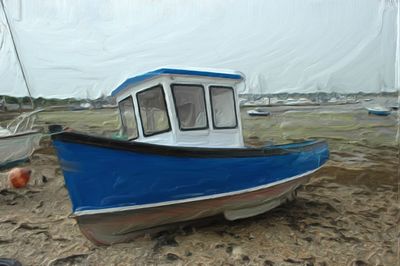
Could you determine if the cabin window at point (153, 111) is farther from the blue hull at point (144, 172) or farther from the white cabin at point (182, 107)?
the blue hull at point (144, 172)

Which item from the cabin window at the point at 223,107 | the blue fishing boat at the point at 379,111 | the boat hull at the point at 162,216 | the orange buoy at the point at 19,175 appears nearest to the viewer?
the boat hull at the point at 162,216

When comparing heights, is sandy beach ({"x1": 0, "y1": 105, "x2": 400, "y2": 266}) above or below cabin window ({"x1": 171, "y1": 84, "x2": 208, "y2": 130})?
below

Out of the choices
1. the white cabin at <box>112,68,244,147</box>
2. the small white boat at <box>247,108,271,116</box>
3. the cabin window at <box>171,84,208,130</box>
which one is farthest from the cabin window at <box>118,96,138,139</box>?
the small white boat at <box>247,108,271,116</box>

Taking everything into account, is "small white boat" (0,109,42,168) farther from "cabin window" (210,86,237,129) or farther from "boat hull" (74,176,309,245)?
"cabin window" (210,86,237,129)

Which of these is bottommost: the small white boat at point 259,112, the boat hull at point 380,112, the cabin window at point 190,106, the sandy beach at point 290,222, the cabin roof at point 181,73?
the sandy beach at point 290,222

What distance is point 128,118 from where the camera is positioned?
1.64 meters

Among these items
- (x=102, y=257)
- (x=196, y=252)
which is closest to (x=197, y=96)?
(x=196, y=252)

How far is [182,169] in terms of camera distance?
131 centimetres

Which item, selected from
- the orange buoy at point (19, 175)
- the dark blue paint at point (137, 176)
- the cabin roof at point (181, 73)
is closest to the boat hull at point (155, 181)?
the dark blue paint at point (137, 176)

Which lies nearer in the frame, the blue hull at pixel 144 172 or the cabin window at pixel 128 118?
the blue hull at pixel 144 172

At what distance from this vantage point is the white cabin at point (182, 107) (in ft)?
4.69

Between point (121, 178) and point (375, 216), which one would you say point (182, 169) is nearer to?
point (121, 178)

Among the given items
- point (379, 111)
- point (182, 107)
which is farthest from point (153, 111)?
point (379, 111)

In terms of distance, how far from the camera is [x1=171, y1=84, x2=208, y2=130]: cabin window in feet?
4.75
